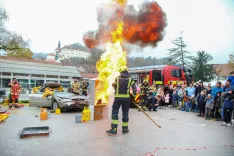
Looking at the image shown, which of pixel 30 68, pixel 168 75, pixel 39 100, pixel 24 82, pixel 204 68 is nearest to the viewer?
pixel 39 100

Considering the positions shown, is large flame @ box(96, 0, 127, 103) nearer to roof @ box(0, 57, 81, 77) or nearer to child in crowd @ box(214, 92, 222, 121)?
child in crowd @ box(214, 92, 222, 121)

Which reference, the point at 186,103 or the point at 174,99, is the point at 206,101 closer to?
the point at 186,103

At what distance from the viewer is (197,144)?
17.4 ft

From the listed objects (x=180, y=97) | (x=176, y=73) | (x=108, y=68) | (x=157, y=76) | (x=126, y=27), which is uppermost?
(x=126, y=27)

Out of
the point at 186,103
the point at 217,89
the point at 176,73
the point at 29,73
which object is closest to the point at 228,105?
the point at 217,89

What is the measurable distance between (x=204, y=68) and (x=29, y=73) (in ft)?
104

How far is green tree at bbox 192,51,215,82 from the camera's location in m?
33.2

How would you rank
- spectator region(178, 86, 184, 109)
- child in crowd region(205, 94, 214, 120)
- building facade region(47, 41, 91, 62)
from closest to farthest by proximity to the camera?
child in crowd region(205, 94, 214, 120), spectator region(178, 86, 184, 109), building facade region(47, 41, 91, 62)

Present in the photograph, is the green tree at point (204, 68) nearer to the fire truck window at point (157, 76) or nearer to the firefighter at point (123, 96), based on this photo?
the fire truck window at point (157, 76)

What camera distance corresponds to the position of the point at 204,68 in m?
33.2

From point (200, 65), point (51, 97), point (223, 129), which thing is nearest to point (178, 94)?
point (223, 129)

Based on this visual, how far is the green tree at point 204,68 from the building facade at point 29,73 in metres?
27.1

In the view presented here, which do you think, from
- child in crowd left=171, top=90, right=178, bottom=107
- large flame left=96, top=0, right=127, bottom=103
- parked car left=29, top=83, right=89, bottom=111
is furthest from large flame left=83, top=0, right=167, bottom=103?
child in crowd left=171, top=90, right=178, bottom=107

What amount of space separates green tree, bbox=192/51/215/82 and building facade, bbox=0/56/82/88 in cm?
2709
